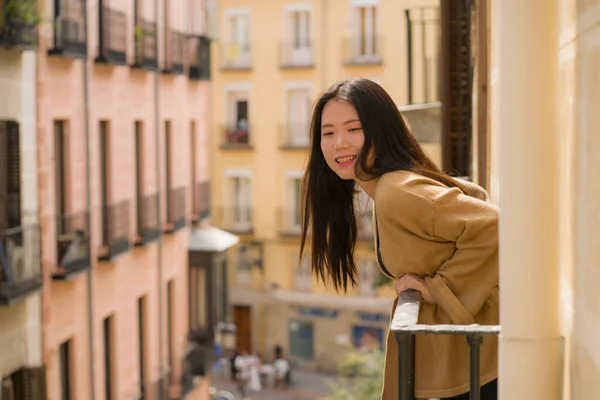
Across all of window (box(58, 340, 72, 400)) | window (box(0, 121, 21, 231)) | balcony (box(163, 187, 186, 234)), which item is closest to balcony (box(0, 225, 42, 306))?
window (box(0, 121, 21, 231))

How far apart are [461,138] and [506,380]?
490 centimetres

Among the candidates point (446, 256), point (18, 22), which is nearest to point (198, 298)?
point (18, 22)

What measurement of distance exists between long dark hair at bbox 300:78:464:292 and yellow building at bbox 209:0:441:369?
2757 cm

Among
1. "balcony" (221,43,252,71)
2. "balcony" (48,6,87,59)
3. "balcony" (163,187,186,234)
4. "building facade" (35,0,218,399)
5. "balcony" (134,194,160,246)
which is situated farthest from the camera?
"balcony" (221,43,252,71)

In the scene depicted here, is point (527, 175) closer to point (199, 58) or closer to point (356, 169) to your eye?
point (356, 169)

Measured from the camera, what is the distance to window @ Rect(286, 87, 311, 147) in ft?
107

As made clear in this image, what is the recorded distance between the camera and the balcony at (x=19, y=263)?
13047 mm

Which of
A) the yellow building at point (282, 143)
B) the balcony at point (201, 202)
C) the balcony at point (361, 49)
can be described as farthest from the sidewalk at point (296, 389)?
the balcony at point (361, 49)

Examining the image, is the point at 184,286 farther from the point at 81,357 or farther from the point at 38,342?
the point at 38,342

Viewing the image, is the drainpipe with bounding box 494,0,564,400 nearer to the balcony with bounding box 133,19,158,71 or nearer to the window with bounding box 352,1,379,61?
the balcony with bounding box 133,19,158,71

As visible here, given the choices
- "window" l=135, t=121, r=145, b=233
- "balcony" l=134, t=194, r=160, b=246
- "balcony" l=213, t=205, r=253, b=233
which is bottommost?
"balcony" l=213, t=205, r=253, b=233

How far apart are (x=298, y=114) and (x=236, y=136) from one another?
195 centimetres

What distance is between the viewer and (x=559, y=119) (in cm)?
221

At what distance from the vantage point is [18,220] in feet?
45.6
